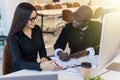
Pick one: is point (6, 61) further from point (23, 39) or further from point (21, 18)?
point (21, 18)

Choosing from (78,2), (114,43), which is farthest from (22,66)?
(78,2)

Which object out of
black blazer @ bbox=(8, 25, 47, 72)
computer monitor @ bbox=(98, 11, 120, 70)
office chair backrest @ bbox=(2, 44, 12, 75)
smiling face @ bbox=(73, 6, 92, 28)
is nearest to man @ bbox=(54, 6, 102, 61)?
smiling face @ bbox=(73, 6, 92, 28)

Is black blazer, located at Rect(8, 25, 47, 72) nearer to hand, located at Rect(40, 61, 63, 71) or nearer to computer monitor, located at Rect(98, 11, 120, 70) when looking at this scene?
hand, located at Rect(40, 61, 63, 71)

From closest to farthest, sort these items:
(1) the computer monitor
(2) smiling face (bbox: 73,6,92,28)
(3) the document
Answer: (1) the computer monitor
(3) the document
(2) smiling face (bbox: 73,6,92,28)

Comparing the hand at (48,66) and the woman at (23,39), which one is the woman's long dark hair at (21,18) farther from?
the hand at (48,66)

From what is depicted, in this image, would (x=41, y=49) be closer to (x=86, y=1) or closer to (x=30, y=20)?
(x=30, y=20)

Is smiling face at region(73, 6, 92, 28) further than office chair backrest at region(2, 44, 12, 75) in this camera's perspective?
Yes

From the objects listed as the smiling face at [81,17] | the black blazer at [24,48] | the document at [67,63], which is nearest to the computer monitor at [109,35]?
the document at [67,63]

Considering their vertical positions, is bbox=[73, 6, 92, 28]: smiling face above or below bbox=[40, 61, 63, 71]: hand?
above

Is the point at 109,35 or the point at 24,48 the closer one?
the point at 109,35

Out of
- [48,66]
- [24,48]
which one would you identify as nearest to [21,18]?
[24,48]

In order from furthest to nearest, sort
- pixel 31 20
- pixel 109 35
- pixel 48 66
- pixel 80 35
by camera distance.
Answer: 1. pixel 80 35
2. pixel 31 20
3. pixel 48 66
4. pixel 109 35

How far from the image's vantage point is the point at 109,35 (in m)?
1.44

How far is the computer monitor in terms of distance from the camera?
4.46ft
